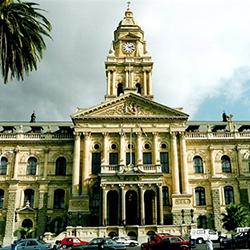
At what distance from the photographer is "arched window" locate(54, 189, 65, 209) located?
59244mm

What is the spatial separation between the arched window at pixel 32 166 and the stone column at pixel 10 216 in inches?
130

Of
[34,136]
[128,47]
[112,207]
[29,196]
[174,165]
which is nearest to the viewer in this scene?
[112,207]

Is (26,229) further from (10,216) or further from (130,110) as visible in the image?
(130,110)

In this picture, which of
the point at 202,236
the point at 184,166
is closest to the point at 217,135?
the point at 184,166

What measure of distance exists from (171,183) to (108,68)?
2481 cm

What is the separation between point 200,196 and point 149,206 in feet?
32.3

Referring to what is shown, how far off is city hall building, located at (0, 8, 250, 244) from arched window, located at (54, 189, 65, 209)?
0.50 ft

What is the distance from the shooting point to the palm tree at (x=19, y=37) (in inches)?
921

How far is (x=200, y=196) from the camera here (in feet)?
197

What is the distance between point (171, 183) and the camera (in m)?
57.1

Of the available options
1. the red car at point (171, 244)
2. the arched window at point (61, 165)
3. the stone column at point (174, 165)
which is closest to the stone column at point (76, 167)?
the arched window at point (61, 165)

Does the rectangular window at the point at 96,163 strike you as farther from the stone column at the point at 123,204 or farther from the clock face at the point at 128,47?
the clock face at the point at 128,47

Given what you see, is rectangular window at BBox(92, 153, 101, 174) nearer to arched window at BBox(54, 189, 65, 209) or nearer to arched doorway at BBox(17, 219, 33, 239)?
arched window at BBox(54, 189, 65, 209)

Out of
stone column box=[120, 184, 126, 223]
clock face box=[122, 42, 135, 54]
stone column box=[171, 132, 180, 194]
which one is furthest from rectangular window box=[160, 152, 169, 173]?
clock face box=[122, 42, 135, 54]
